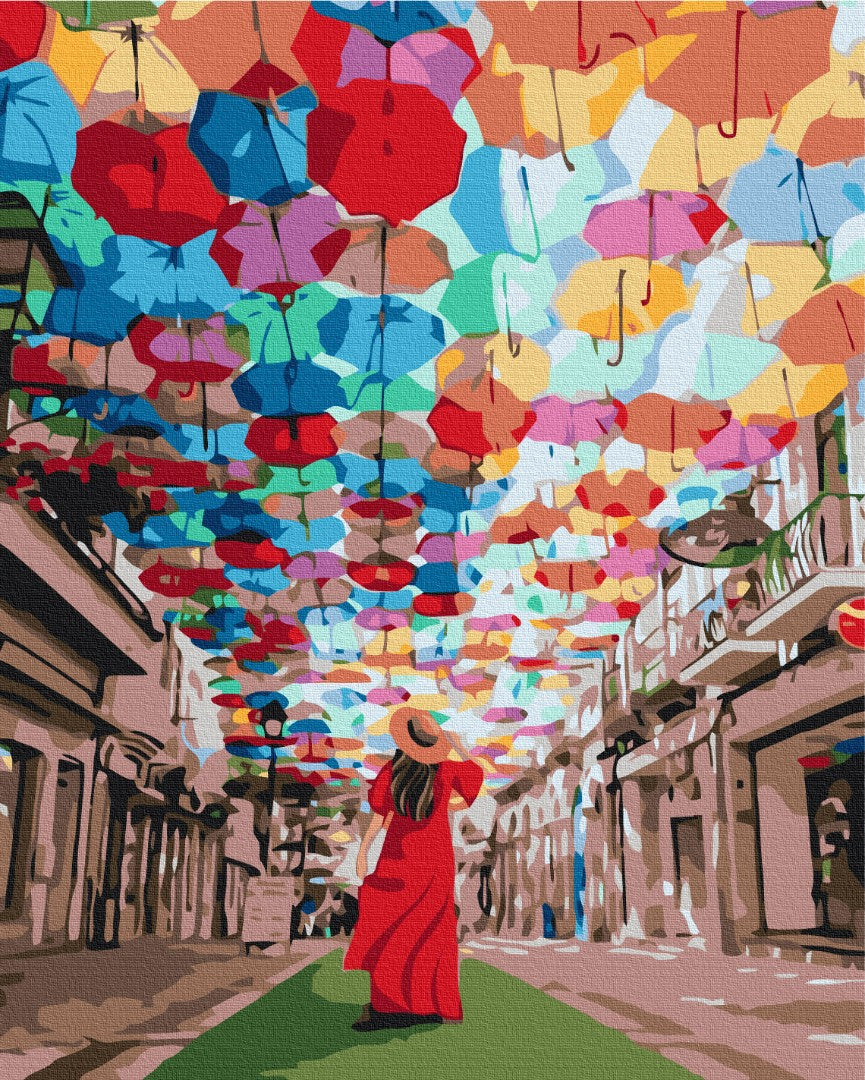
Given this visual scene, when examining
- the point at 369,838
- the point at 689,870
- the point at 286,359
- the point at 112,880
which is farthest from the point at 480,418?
the point at 112,880

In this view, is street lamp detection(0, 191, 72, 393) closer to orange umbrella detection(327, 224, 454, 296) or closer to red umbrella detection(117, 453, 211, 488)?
orange umbrella detection(327, 224, 454, 296)

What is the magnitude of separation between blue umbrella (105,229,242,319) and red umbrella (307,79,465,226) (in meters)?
0.92

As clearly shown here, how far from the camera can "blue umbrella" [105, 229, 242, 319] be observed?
539cm

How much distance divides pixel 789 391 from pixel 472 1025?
4576mm

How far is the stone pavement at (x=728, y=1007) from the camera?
177 inches

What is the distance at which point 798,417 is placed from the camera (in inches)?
287

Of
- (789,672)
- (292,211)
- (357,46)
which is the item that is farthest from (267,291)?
(789,672)

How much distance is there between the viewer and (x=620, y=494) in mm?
8531

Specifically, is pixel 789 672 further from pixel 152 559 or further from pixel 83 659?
pixel 83 659

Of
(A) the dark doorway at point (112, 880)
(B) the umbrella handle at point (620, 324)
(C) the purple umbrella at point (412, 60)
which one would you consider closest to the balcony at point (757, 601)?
(B) the umbrella handle at point (620, 324)

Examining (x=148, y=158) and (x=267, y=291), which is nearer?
(x=148, y=158)

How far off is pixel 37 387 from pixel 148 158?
2.76m

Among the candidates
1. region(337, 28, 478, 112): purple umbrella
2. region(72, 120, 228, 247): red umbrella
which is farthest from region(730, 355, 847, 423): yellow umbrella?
region(72, 120, 228, 247): red umbrella

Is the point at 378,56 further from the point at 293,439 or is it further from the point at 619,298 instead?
the point at 293,439
